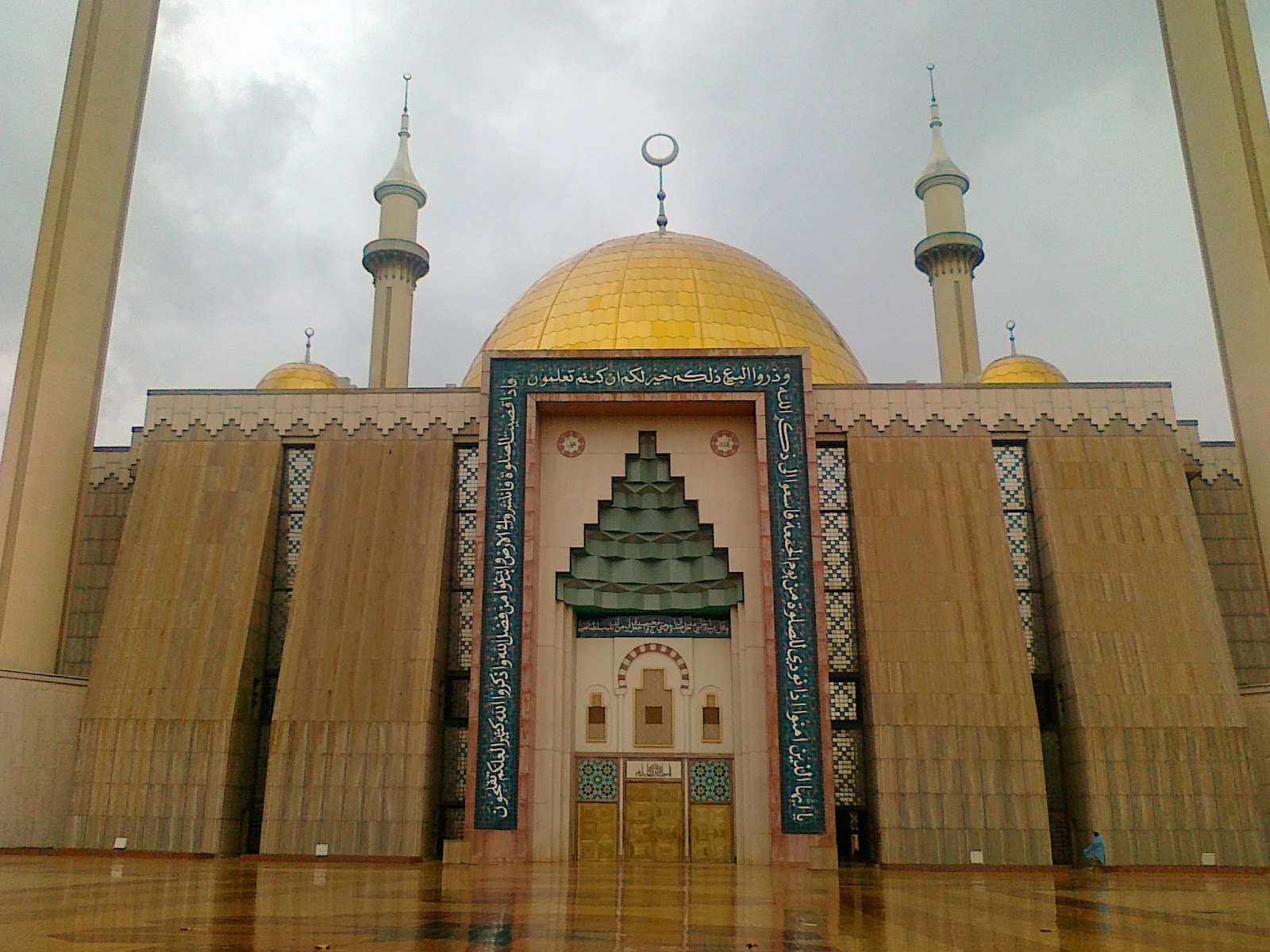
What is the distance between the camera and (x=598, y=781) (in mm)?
15219

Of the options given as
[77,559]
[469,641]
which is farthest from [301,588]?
[77,559]

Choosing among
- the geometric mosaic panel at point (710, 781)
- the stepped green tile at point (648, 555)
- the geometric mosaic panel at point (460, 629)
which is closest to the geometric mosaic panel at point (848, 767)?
the geometric mosaic panel at point (710, 781)

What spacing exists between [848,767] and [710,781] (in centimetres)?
197

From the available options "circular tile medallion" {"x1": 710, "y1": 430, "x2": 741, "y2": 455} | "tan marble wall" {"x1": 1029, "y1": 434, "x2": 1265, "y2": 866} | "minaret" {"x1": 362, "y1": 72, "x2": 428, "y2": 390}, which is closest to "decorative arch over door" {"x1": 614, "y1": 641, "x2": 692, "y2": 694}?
"circular tile medallion" {"x1": 710, "y1": 430, "x2": 741, "y2": 455}

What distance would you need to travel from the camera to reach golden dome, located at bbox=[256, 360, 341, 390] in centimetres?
2028

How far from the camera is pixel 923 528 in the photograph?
1534cm

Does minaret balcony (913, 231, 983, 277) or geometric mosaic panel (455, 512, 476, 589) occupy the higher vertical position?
minaret balcony (913, 231, 983, 277)

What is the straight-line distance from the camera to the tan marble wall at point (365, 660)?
13766 mm

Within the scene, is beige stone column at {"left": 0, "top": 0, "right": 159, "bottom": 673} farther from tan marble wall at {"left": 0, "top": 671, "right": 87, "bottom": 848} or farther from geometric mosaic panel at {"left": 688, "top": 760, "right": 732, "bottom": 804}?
geometric mosaic panel at {"left": 688, "top": 760, "right": 732, "bottom": 804}

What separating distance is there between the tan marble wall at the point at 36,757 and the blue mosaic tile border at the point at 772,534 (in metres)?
5.59

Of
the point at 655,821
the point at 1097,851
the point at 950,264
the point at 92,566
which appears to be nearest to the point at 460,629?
the point at 655,821

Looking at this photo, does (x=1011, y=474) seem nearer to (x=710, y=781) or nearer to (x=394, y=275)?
(x=710, y=781)

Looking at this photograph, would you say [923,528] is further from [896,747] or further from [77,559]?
[77,559]

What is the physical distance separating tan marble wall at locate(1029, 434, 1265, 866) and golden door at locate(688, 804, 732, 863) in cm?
470
